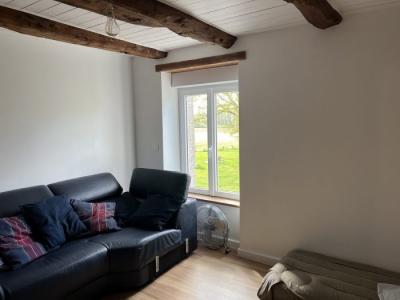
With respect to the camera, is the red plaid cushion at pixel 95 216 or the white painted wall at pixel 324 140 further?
the red plaid cushion at pixel 95 216

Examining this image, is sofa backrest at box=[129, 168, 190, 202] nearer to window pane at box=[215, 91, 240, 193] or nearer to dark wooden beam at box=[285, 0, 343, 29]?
window pane at box=[215, 91, 240, 193]

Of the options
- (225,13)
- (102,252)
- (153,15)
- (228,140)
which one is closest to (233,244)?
(228,140)

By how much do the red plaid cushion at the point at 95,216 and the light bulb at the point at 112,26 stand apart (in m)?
1.64

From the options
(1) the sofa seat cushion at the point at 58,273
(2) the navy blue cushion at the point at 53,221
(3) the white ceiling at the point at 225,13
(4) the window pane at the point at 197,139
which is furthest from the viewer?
(4) the window pane at the point at 197,139

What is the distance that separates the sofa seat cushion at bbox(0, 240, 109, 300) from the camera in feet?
6.34

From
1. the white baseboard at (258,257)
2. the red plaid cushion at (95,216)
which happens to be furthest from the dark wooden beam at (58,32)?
the white baseboard at (258,257)

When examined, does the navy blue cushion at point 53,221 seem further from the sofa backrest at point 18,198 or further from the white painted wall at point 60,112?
the white painted wall at point 60,112

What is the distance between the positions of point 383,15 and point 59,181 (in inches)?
131

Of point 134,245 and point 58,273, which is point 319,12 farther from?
point 58,273

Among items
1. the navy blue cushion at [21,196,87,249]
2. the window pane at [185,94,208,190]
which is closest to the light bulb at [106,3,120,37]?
the navy blue cushion at [21,196,87,249]

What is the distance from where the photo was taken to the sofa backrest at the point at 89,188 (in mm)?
2914

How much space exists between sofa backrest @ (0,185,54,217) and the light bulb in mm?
1642

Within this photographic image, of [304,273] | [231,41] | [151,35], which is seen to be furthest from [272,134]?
[151,35]

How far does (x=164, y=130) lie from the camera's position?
375 centimetres
